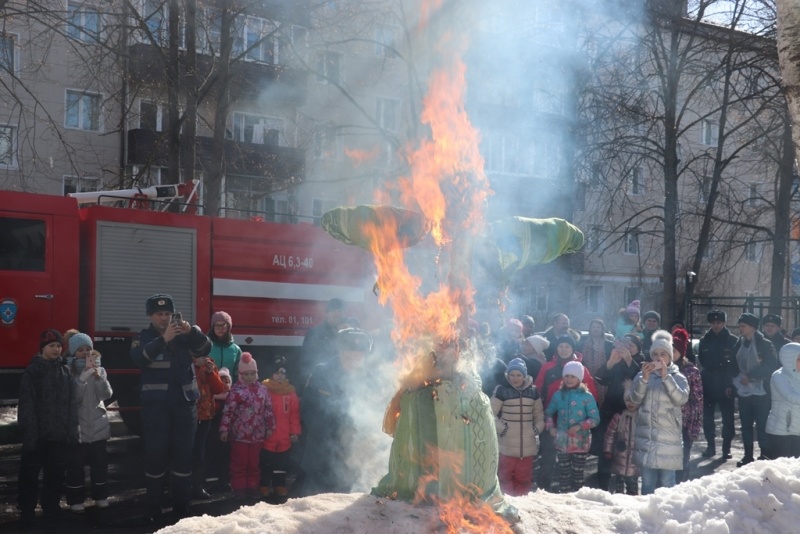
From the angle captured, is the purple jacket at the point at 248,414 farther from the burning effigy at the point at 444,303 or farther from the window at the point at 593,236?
the window at the point at 593,236

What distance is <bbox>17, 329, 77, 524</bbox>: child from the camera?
781 cm

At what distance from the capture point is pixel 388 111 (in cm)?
2170

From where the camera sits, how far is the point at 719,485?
5.68 meters

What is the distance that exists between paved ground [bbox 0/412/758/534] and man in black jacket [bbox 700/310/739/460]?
0.39 meters

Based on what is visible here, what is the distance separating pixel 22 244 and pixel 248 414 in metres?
4.74

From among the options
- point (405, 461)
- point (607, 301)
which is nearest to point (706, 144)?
point (607, 301)

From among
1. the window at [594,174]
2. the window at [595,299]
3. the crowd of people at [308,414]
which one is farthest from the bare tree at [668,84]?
the window at [595,299]

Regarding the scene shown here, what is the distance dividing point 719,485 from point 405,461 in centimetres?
215

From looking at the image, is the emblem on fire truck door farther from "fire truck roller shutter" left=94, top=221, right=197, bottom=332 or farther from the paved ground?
the paved ground

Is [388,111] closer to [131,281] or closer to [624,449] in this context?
[131,281]

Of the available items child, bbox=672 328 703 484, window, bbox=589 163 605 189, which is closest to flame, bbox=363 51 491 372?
child, bbox=672 328 703 484

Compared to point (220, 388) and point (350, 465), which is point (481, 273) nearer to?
point (350, 465)

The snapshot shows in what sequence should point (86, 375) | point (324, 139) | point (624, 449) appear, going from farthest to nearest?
1. point (324, 139)
2. point (624, 449)
3. point (86, 375)

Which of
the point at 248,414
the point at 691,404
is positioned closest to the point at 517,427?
the point at 691,404
